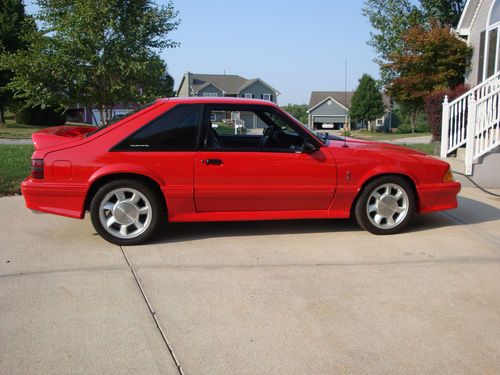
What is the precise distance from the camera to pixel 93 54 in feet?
47.8

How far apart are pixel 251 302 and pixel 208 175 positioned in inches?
68.8

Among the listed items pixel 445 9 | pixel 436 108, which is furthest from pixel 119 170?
pixel 445 9

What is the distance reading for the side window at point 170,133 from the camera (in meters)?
5.06

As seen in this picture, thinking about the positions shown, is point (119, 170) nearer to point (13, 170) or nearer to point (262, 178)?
point (262, 178)

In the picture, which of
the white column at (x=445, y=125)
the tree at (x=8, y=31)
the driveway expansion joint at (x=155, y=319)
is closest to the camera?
the driveway expansion joint at (x=155, y=319)

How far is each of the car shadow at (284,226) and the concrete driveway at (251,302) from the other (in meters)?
0.04

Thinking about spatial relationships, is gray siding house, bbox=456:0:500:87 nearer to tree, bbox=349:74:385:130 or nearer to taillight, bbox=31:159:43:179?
taillight, bbox=31:159:43:179

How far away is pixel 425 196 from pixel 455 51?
1469 centimetres

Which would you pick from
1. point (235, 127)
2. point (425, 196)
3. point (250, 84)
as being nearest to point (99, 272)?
point (235, 127)

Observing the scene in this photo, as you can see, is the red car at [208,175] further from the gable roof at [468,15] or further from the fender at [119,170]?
the gable roof at [468,15]

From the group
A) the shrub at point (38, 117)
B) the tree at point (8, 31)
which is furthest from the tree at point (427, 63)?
the shrub at point (38, 117)

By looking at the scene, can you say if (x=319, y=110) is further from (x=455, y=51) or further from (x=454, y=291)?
(x=454, y=291)

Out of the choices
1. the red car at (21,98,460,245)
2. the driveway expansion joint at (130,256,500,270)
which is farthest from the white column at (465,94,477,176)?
the driveway expansion joint at (130,256,500,270)

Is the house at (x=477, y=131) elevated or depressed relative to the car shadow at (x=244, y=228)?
elevated
